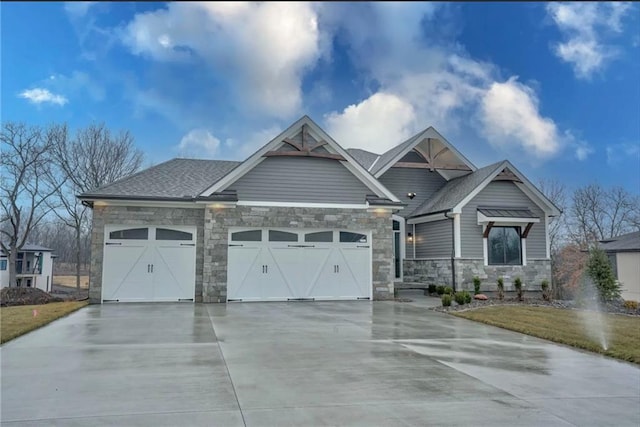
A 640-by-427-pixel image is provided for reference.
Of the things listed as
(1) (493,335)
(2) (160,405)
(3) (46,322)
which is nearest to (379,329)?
(1) (493,335)

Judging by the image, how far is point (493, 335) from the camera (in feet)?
28.3

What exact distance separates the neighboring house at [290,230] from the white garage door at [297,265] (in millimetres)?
32

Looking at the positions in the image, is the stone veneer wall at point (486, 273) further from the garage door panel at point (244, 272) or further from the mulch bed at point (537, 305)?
the garage door panel at point (244, 272)

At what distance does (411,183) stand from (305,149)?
6265mm

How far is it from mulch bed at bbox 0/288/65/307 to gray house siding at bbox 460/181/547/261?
48.3 feet

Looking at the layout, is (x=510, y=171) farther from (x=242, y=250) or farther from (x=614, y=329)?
(x=242, y=250)

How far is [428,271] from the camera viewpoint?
58.3 ft

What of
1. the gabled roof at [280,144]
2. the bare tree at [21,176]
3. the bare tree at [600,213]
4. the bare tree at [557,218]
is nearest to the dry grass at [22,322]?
the gabled roof at [280,144]

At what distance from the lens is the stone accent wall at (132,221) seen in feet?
43.9

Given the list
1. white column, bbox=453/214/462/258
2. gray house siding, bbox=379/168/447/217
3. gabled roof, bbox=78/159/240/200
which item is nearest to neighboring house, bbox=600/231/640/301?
white column, bbox=453/214/462/258

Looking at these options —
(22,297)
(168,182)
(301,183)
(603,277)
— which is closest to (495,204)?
(603,277)

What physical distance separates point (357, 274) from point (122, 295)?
23.9ft

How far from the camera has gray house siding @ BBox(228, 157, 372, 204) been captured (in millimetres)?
14227

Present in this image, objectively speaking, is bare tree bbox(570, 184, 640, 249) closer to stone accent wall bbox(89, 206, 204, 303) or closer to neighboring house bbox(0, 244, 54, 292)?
stone accent wall bbox(89, 206, 204, 303)
